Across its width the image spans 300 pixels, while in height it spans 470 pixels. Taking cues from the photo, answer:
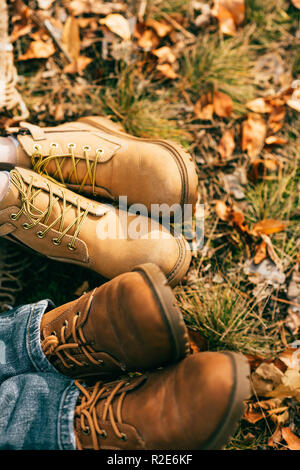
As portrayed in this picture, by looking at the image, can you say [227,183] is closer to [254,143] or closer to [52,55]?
[254,143]

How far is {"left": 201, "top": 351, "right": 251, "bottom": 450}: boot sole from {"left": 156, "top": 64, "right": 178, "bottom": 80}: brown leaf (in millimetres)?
1351

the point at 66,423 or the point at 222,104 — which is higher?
the point at 222,104

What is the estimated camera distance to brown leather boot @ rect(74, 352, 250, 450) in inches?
43.3

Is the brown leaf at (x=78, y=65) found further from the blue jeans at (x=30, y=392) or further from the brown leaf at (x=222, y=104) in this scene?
the blue jeans at (x=30, y=392)

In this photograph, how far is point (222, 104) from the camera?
6.10ft

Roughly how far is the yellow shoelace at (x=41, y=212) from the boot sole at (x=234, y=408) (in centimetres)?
78

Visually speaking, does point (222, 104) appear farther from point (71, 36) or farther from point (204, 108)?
point (71, 36)

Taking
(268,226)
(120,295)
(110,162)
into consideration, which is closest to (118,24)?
(110,162)

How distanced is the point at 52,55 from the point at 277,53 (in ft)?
3.62

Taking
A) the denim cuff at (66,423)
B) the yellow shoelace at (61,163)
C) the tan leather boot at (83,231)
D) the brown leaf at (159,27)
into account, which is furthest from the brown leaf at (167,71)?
the denim cuff at (66,423)

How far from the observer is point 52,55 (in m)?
1.84

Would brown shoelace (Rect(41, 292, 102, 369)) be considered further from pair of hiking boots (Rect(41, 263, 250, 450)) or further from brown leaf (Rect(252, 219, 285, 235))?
brown leaf (Rect(252, 219, 285, 235))

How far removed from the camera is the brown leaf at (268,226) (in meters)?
1.75

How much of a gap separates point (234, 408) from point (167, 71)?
1.48 m
